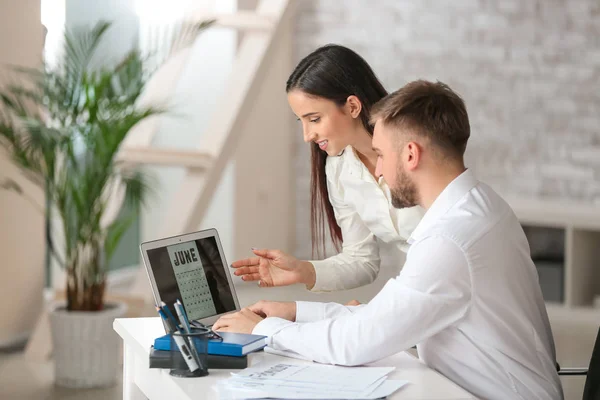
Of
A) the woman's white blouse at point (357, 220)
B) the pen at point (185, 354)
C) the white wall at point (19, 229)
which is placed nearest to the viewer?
the pen at point (185, 354)

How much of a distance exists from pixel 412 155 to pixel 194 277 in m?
0.50

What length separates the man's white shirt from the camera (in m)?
1.63

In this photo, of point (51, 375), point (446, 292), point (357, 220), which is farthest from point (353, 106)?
point (51, 375)

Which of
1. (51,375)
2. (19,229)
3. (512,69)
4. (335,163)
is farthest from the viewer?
(512,69)

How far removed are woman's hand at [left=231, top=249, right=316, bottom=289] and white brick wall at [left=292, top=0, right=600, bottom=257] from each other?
348 cm

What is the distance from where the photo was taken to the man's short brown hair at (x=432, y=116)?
5.83 ft

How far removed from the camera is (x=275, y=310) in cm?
192

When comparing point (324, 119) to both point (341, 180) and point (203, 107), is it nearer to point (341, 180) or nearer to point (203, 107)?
point (341, 180)

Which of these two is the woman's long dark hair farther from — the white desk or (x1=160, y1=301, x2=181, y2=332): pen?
(x1=160, y1=301, x2=181, y2=332): pen

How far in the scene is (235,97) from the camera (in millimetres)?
4223

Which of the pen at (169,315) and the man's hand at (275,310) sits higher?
the pen at (169,315)

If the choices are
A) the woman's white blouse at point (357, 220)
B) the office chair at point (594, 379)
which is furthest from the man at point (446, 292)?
the woman's white blouse at point (357, 220)

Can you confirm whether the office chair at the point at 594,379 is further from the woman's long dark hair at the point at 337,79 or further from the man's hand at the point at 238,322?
the woman's long dark hair at the point at 337,79

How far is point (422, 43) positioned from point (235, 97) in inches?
80.4
